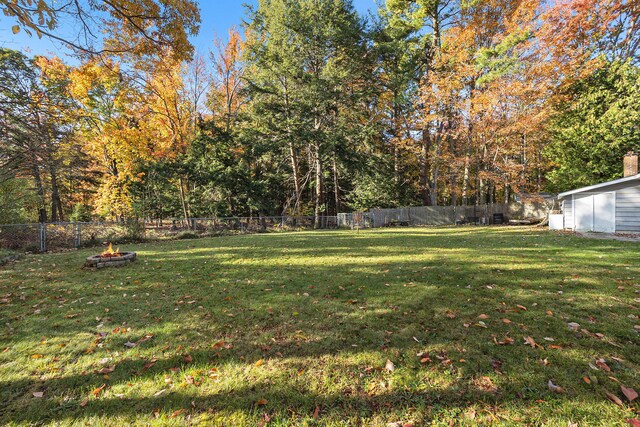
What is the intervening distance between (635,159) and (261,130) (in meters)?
21.6

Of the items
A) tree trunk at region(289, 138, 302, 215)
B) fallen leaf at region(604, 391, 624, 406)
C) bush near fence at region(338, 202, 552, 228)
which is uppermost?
tree trunk at region(289, 138, 302, 215)

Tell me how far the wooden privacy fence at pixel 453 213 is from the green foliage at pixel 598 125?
622cm

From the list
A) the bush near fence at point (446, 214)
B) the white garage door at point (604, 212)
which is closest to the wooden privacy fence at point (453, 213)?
the bush near fence at point (446, 214)

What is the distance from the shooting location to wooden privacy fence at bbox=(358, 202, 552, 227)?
23141 millimetres

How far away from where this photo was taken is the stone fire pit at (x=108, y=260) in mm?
6926

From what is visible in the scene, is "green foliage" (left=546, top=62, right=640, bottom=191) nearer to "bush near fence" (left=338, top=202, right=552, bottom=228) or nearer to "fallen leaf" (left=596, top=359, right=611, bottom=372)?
"bush near fence" (left=338, top=202, right=552, bottom=228)

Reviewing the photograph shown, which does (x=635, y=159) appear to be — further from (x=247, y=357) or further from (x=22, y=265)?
(x=22, y=265)

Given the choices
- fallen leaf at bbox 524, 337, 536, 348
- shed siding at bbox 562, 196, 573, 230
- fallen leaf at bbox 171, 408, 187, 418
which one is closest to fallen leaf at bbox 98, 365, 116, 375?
fallen leaf at bbox 171, 408, 187, 418

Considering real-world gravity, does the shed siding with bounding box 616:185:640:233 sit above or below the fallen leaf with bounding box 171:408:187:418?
above

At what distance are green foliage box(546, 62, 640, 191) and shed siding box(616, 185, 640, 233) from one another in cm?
580

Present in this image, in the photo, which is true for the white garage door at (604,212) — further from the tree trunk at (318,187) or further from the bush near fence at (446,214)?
the tree trunk at (318,187)

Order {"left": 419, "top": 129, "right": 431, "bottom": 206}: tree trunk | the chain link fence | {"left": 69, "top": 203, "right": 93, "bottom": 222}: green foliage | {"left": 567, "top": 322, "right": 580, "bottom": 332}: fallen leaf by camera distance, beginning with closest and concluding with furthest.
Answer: {"left": 567, "top": 322, "right": 580, "bottom": 332}: fallen leaf
the chain link fence
{"left": 419, "top": 129, "right": 431, "bottom": 206}: tree trunk
{"left": 69, "top": 203, "right": 93, "bottom": 222}: green foliage

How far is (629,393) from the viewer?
2.20 metres

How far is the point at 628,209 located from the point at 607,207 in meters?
0.71
